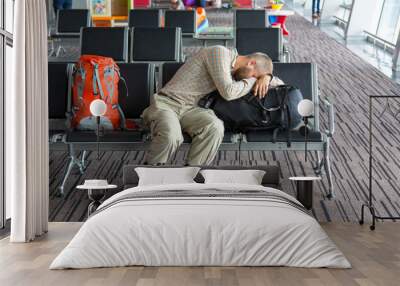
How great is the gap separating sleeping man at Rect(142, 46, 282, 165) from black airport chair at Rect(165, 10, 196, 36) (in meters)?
5.13

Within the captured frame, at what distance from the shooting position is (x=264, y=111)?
233 inches

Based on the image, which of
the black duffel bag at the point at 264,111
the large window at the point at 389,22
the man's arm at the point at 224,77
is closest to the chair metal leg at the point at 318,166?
the black duffel bag at the point at 264,111

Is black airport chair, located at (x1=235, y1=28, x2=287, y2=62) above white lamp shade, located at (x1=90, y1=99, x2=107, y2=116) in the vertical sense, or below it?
above

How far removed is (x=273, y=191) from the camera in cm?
459

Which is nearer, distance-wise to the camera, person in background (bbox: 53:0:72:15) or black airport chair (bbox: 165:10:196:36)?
black airport chair (bbox: 165:10:196:36)

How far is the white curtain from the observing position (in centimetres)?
472

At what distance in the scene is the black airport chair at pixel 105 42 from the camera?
741 cm

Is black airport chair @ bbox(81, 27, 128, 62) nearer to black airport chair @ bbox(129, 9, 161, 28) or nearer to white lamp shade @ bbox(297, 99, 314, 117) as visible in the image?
white lamp shade @ bbox(297, 99, 314, 117)

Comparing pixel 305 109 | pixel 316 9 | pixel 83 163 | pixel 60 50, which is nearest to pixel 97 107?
pixel 83 163

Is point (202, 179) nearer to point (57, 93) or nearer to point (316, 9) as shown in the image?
point (57, 93)

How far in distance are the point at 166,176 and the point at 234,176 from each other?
1.46 feet

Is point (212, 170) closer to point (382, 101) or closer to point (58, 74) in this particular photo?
point (58, 74)

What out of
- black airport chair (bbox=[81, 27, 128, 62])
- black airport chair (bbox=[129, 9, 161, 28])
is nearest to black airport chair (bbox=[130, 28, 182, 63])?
black airport chair (bbox=[81, 27, 128, 62])

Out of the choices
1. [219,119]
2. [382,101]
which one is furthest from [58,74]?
[382,101]
